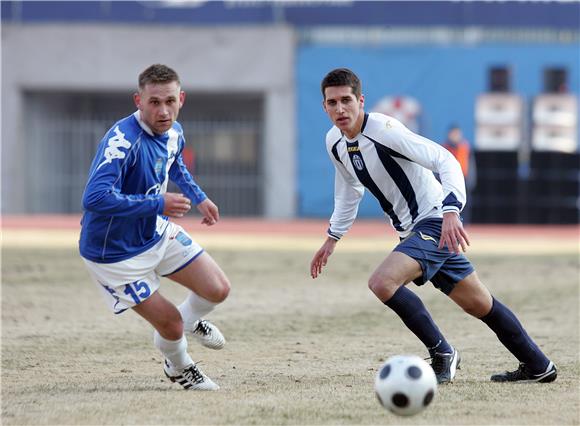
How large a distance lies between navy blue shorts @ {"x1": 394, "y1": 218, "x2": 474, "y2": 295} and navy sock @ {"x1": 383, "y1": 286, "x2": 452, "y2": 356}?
5.3 inches

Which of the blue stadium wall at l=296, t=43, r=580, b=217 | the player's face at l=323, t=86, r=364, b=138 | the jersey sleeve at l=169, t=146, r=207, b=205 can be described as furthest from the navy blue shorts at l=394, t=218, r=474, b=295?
the blue stadium wall at l=296, t=43, r=580, b=217

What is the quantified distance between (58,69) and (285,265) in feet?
55.0

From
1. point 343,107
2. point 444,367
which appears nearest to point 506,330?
point 444,367

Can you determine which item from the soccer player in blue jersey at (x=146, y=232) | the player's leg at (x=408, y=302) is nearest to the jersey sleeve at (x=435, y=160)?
the player's leg at (x=408, y=302)

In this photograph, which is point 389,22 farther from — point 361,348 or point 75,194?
point 361,348

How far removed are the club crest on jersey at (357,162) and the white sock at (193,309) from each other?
4.30 feet

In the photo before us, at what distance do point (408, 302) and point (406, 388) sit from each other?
3.83 ft

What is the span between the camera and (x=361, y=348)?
809 centimetres

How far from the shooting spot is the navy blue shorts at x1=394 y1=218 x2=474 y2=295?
6.30 meters

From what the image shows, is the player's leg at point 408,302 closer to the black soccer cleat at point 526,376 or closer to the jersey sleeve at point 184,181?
the black soccer cleat at point 526,376

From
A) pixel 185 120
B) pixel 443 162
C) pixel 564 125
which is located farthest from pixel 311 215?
pixel 443 162

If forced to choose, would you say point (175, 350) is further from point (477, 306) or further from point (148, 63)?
point (148, 63)

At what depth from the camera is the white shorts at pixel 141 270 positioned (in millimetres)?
6145

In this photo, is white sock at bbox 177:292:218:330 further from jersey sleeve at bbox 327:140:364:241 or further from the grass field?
jersey sleeve at bbox 327:140:364:241
